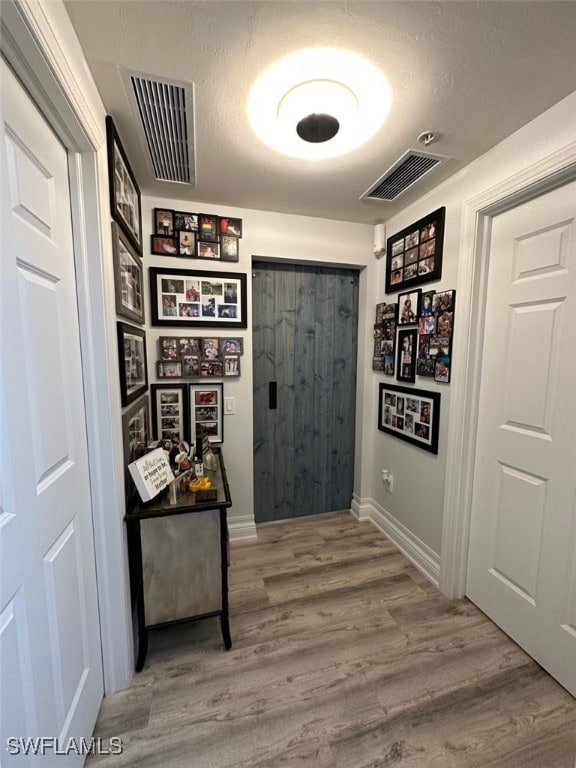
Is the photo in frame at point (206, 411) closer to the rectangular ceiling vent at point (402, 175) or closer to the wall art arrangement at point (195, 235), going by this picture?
the wall art arrangement at point (195, 235)

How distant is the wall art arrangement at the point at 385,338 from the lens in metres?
2.25

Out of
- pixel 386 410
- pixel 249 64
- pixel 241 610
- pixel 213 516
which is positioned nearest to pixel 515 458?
pixel 386 410

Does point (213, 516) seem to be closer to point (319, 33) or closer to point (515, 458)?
point (515, 458)

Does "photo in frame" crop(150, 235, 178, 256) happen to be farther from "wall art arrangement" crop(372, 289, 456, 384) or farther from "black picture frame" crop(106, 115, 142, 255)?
"wall art arrangement" crop(372, 289, 456, 384)

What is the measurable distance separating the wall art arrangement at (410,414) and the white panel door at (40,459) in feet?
5.94

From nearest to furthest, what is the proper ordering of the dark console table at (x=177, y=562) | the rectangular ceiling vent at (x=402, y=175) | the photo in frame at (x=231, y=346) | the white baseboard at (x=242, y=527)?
the dark console table at (x=177, y=562) → the rectangular ceiling vent at (x=402, y=175) → the photo in frame at (x=231, y=346) → the white baseboard at (x=242, y=527)

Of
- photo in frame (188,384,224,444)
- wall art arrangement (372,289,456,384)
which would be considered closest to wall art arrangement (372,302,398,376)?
wall art arrangement (372,289,456,384)

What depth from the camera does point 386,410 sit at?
7.76 ft

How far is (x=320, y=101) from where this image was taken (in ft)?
3.69

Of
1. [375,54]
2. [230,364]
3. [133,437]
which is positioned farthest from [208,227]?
[133,437]

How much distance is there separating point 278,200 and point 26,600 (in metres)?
2.21

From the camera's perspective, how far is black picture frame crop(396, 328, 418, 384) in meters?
2.05

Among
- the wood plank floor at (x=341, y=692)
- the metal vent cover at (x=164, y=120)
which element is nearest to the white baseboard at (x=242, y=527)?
the wood plank floor at (x=341, y=692)

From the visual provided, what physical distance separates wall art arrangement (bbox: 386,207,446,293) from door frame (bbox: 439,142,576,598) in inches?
7.4
